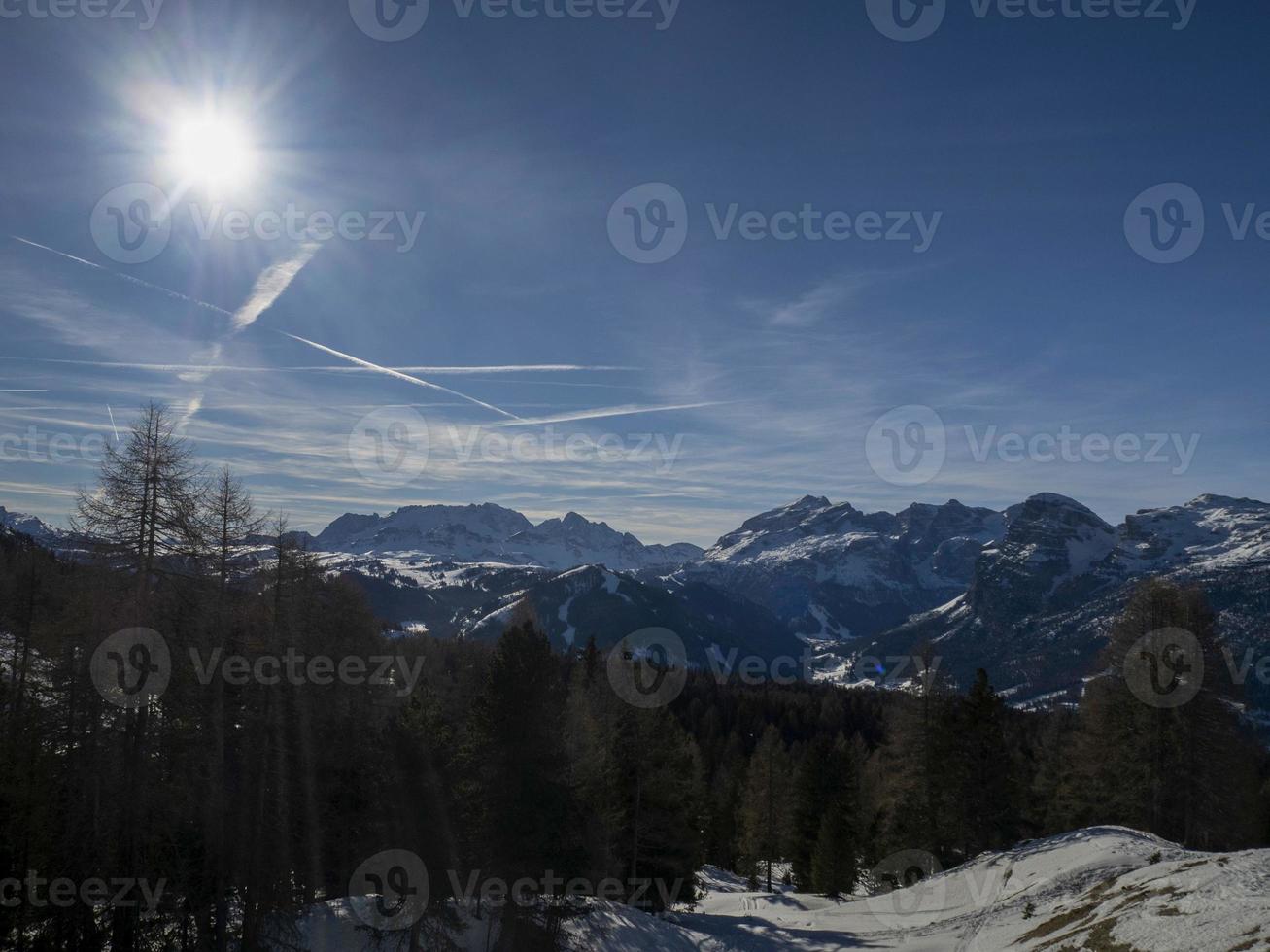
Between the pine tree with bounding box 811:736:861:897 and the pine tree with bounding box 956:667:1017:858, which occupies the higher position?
the pine tree with bounding box 956:667:1017:858

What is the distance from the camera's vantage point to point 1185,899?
53.5ft

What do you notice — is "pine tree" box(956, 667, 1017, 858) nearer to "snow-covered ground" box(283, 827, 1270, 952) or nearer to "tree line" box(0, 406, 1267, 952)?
"tree line" box(0, 406, 1267, 952)

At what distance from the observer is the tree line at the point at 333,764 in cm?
1928

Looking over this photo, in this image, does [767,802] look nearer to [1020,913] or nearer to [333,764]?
[1020,913]

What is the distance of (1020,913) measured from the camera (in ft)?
79.7

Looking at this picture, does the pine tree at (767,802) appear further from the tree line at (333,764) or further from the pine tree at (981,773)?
the pine tree at (981,773)

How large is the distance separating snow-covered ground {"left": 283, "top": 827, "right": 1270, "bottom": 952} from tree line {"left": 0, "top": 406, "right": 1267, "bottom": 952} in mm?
3339

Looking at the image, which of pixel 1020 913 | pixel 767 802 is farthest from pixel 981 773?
pixel 767 802

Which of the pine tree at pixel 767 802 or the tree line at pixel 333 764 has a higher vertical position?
the tree line at pixel 333 764

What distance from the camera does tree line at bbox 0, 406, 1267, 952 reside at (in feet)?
63.3

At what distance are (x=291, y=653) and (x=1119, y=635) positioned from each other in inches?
1429

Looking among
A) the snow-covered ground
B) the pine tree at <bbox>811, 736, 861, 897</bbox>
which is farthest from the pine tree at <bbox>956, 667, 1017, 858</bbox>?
the pine tree at <bbox>811, 736, 861, 897</bbox>

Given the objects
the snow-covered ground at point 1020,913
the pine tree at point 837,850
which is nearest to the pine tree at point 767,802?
the pine tree at point 837,850

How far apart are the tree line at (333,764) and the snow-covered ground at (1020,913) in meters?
3.34
